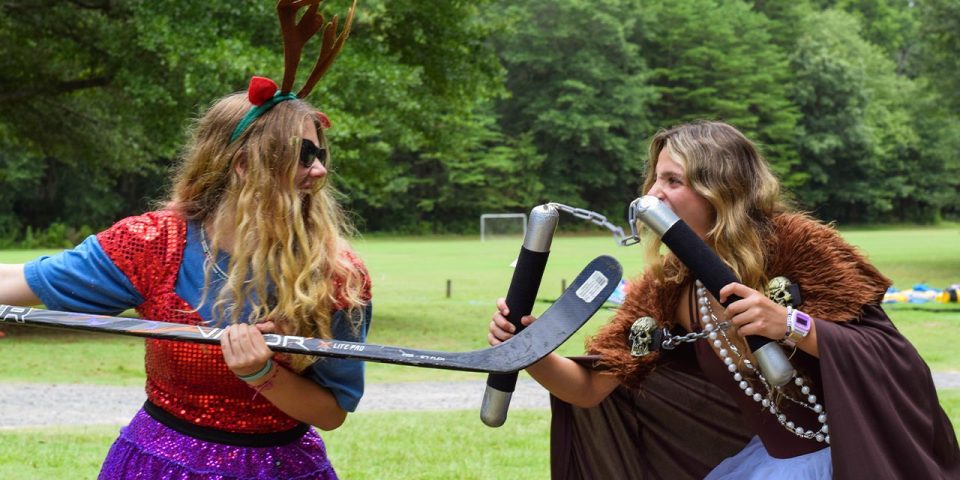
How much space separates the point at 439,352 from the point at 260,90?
95 cm

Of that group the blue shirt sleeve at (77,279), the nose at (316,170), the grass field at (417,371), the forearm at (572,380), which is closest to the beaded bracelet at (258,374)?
the blue shirt sleeve at (77,279)

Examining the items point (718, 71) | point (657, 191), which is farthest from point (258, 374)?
point (718, 71)

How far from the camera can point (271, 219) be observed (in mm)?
3119

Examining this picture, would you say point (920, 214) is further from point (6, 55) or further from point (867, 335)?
point (867, 335)

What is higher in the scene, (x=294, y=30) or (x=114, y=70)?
(x=294, y=30)

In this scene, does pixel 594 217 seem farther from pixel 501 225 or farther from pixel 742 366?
pixel 501 225

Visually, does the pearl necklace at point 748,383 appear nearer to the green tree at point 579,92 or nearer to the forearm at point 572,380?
the forearm at point 572,380

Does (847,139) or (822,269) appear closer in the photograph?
(822,269)

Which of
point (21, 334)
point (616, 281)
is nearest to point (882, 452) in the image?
point (616, 281)

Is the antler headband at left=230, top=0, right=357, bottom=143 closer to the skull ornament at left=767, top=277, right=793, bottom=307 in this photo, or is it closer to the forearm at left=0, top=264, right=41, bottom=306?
the forearm at left=0, top=264, right=41, bottom=306

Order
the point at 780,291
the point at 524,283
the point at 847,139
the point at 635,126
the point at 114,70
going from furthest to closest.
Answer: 1. the point at 847,139
2. the point at 635,126
3. the point at 114,70
4. the point at 780,291
5. the point at 524,283

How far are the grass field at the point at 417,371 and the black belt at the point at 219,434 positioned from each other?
→ 14.3 feet

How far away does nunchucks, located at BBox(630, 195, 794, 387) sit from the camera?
301 cm

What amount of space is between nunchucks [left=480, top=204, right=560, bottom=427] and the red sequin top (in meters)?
0.62
